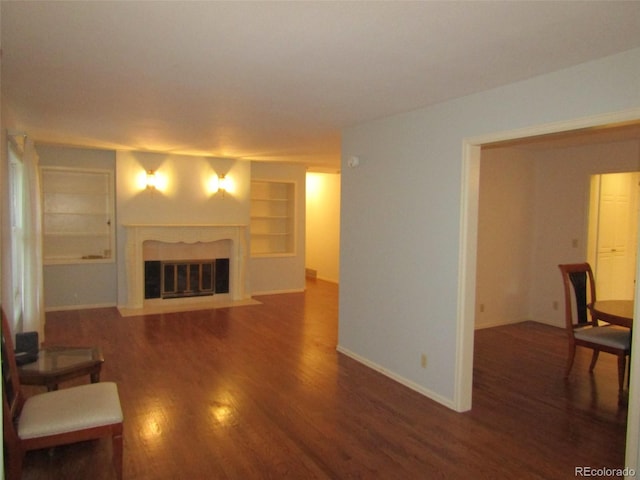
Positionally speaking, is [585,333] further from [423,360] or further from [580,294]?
[423,360]

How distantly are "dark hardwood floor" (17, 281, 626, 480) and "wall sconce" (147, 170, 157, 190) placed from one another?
2.40 metres

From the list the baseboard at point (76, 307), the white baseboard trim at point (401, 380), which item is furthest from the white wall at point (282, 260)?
the white baseboard trim at point (401, 380)

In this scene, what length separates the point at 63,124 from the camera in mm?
4527

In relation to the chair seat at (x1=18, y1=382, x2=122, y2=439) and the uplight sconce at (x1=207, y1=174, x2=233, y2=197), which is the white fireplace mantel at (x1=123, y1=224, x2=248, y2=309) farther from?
the chair seat at (x1=18, y1=382, x2=122, y2=439)

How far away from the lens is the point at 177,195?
6953 millimetres

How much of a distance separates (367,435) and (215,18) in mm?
2610

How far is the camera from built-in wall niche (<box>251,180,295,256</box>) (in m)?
8.27

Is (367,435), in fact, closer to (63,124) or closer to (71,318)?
(63,124)

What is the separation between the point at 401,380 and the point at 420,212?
4.84ft

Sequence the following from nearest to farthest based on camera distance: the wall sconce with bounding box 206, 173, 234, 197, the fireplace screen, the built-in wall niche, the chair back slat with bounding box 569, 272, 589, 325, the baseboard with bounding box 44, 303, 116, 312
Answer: the chair back slat with bounding box 569, 272, 589, 325
the baseboard with bounding box 44, 303, 116, 312
the fireplace screen
the wall sconce with bounding box 206, 173, 234, 197
the built-in wall niche

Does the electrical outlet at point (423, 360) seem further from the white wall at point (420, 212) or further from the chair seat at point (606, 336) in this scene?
the chair seat at point (606, 336)

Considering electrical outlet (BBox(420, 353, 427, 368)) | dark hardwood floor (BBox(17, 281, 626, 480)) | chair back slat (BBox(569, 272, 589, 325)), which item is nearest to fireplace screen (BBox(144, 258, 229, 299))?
dark hardwood floor (BBox(17, 281, 626, 480))

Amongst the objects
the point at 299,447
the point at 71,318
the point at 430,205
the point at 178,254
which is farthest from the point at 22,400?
the point at 178,254

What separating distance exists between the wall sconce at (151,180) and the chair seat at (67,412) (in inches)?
183
